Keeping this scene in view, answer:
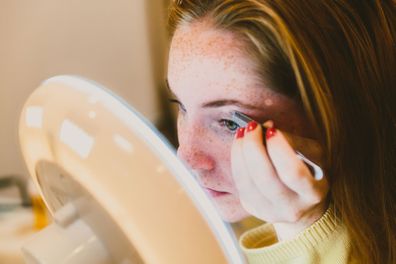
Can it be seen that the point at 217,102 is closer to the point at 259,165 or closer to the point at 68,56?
the point at 259,165

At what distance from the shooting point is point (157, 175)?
0.28 meters

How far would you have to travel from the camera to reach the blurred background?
1.05m

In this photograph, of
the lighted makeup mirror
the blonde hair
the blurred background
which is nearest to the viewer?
the lighted makeup mirror

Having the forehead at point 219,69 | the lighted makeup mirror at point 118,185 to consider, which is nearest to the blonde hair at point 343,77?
the forehead at point 219,69

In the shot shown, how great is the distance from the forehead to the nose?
0.03 metres

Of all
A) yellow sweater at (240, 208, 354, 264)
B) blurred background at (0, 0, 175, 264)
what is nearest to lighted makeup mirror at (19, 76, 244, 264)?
yellow sweater at (240, 208, 354, 264)

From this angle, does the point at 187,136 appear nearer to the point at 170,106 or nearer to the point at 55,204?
the point at 55,204

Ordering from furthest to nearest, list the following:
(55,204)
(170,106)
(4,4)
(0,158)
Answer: (170,106), (4,4), (0,158), (55,204)

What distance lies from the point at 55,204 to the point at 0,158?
707 millimetres

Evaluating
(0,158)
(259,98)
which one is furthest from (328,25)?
(0,158)

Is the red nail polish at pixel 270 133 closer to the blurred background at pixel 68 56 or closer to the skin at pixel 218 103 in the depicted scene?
the skin at pixel 218 103

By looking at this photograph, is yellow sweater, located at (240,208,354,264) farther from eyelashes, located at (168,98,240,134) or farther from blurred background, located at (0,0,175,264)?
blurred background, located at (0,0,175,264)

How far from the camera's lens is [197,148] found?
1.43ft

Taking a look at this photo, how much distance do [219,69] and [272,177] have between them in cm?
11
